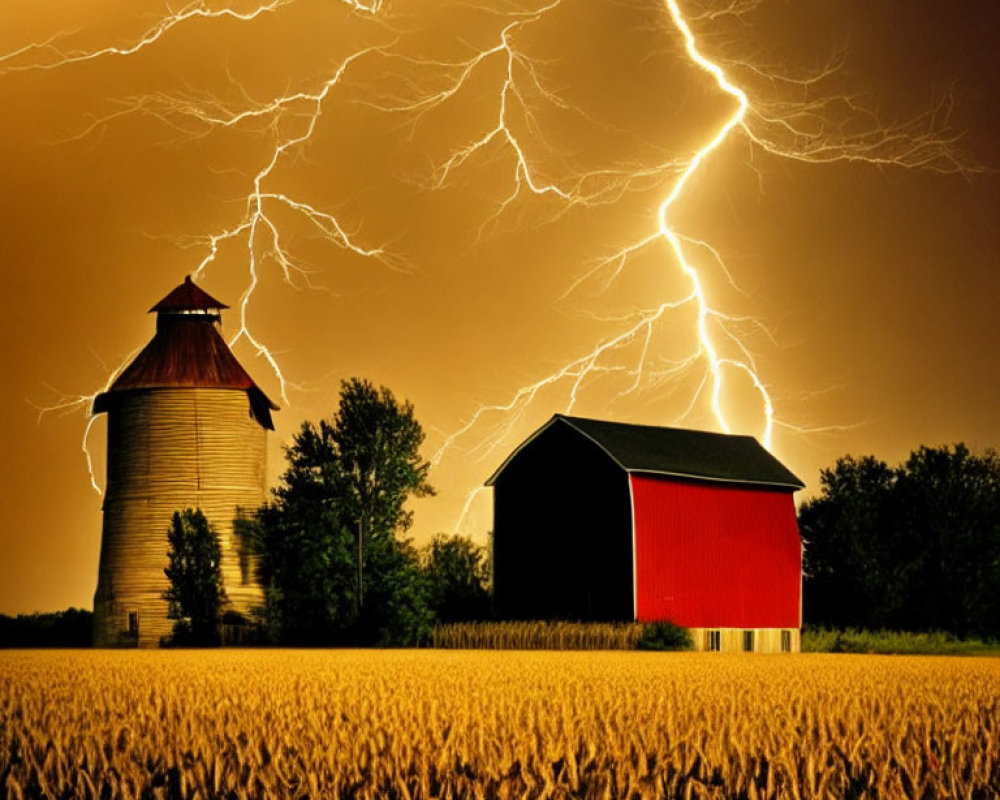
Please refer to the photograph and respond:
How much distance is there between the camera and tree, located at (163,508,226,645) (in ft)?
138

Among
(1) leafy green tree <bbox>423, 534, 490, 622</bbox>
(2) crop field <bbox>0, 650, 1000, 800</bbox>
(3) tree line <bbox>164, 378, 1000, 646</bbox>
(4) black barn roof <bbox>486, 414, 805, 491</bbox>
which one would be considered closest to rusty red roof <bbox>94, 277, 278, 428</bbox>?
(3) tree line <bbox>164, 378, 1000, 646</bbox>

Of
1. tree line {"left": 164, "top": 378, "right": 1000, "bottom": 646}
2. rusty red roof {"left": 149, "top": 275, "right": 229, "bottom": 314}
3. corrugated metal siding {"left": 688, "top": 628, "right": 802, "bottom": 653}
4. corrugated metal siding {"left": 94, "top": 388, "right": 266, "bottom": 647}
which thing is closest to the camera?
corrugated metal siding {"left": 688, "top": 628, "right": 802, "bottom": 653}

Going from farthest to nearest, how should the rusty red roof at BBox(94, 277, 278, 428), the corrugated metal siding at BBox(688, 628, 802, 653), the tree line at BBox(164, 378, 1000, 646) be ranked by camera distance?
1. the rusty red roof at BBox(94, 277, 278, 428)
2. the tree line at BBox(164, 378, 1000, 646)
3. the corrugated metal siding at BBox(688, 628, 802, 653)

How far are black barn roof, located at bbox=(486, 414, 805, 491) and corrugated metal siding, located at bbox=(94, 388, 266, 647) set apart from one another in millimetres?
9063

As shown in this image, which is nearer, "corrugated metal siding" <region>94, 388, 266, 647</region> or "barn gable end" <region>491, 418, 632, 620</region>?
"barn gable end" <region>491, 418, 632, 620</region>

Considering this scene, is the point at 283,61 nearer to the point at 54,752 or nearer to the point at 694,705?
the point at 694,705

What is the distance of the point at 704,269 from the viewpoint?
40938mm

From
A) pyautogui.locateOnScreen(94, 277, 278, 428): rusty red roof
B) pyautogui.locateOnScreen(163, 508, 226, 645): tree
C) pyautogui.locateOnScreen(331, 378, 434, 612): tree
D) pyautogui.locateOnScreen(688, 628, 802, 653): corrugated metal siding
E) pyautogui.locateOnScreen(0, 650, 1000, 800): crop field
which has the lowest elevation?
pyautogui.locateOnScreen(0, 650, 1000, 800): crop field

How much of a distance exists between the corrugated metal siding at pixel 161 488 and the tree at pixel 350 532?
1.53 m

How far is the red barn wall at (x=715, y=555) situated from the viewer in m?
36.1

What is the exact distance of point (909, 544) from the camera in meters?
49.3

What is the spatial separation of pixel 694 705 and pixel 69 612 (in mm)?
49064

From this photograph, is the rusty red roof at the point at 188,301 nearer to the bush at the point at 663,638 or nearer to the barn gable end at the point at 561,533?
the barn gable end at the point at 561,533

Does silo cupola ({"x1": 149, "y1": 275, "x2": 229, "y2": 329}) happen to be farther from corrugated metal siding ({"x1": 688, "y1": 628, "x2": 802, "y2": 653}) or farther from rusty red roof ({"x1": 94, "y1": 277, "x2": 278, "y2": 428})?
corrugated metal siding ({"x1": 688, "y1": 628, "x2": 802, "y2": 653})
